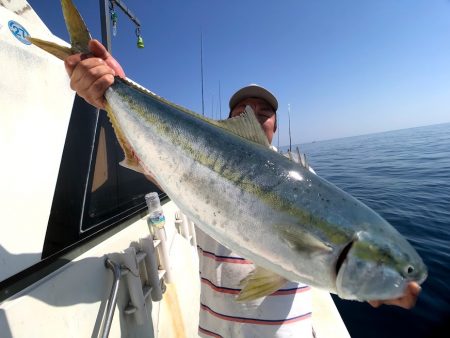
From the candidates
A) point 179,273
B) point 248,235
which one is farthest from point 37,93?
point 179,273

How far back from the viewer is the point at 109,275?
7.57 feet

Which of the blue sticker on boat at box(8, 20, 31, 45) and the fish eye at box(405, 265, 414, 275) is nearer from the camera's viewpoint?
the fish eye at box(405, 265, 414, 275)

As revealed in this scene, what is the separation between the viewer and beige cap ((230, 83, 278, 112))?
2.75 meters

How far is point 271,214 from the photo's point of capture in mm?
1347

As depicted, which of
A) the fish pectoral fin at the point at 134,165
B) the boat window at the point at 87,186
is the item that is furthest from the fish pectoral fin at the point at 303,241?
the boat window at the point at 87,186

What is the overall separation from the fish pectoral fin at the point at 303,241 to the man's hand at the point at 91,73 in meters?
1.55

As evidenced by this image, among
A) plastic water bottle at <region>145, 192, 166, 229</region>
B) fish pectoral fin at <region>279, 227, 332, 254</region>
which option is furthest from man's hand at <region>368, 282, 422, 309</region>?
plastic water bottle at <region>145, 192, 166, 229</region>

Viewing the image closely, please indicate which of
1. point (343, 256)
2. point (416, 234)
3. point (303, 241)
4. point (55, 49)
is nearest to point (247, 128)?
point (303, 241)

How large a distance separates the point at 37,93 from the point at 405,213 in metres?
9.74

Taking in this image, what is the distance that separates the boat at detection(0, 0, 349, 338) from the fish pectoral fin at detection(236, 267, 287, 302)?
1.13 m

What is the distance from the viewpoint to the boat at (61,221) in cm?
165

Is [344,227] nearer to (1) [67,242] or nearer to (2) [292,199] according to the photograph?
(2) [292,199]

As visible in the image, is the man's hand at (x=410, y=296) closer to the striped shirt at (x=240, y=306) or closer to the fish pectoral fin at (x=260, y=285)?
the fish pectoral fin at (x=260, y=285)

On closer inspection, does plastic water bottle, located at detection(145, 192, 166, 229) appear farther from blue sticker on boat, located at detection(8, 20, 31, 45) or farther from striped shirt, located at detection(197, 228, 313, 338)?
blue sticker on boat, located at detection(8, 20, 31, 45)
